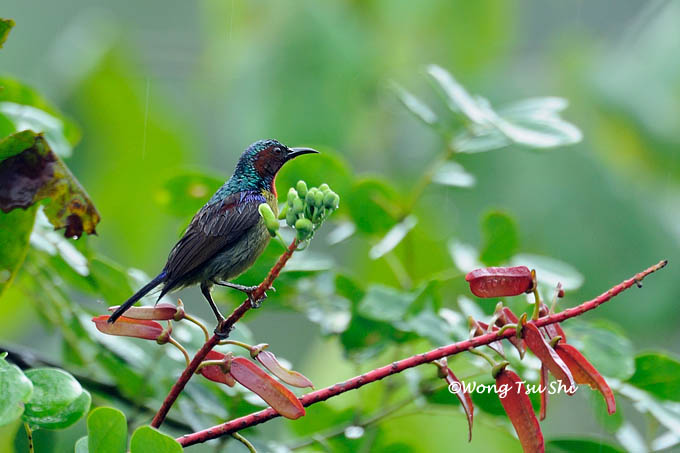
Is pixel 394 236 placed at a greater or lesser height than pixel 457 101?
lesser

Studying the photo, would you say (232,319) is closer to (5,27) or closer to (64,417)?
(64,417)

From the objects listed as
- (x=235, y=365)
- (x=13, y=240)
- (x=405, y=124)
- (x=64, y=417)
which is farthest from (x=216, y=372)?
(x=405, y=124)

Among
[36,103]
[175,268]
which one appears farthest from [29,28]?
[175,268]

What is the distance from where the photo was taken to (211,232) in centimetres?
57

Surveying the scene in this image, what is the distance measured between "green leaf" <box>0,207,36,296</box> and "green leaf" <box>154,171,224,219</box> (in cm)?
24

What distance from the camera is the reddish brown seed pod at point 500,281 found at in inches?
21.0

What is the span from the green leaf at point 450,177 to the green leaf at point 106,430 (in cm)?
54

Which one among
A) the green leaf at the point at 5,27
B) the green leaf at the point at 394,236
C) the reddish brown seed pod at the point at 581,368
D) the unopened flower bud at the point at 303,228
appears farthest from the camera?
the green leaf at the point at 394,236

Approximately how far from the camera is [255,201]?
576 mm

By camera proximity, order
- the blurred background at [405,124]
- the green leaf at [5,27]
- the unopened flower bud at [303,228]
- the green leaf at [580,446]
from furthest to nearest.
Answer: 1. the blurred background at [405,124]
2. the green leaf at [580,446]
3. the green leaf at [5,27]
4. the unopened flower bud at [303,228]

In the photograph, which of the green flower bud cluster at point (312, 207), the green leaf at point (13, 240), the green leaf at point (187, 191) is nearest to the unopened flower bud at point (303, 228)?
the green flower bud cluster at point (312, 207)

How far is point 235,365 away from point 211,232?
0.31 ft

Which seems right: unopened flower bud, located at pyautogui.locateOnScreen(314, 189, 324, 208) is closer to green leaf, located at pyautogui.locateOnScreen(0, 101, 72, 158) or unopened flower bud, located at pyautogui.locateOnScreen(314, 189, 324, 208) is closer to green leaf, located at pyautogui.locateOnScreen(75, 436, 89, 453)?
green leaf, located at pyautogui.locateOnScreen(75, 436, 89, 453)

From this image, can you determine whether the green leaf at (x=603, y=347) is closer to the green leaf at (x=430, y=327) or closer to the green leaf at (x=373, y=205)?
the green leaf at (x=430, y=327)
